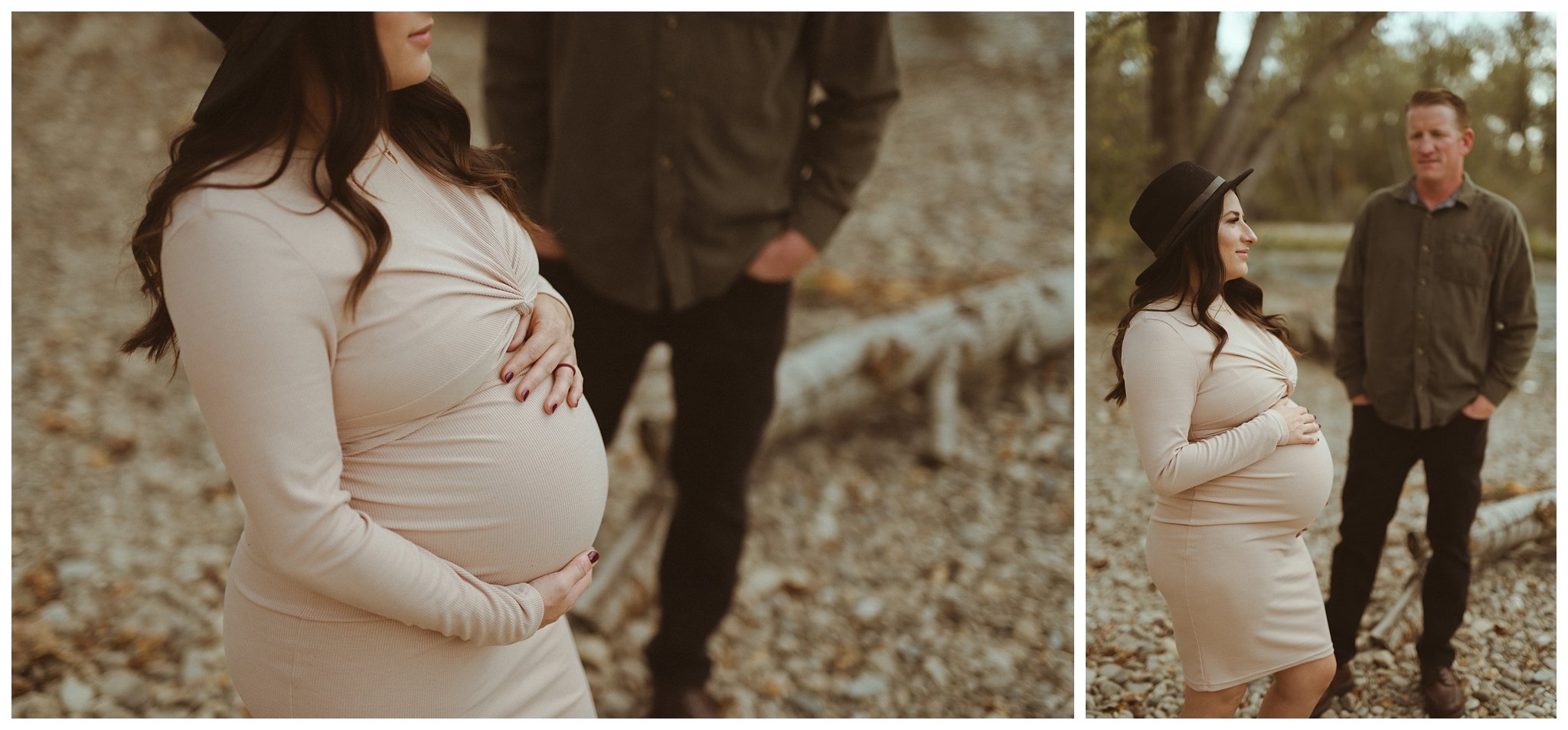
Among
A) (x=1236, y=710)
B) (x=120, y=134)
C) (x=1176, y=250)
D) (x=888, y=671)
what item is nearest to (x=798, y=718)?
(x=888, y=671)

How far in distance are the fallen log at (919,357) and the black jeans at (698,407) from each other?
73 centimetres

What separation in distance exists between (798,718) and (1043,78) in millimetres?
6419

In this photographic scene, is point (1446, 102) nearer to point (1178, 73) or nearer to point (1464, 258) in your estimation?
point (1464, 258)

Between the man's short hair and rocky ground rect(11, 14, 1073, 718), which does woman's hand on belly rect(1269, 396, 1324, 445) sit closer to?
the man's short hair

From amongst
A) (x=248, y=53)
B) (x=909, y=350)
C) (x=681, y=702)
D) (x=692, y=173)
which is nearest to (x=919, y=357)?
(x=909, y=350)

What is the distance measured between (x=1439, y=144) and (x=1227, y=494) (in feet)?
2.30

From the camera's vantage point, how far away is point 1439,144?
5.64 ft

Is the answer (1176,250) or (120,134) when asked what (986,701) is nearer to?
(1176,250)

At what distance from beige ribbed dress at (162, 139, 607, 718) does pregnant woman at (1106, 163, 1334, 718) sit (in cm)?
84

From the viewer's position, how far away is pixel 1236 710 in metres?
1.82

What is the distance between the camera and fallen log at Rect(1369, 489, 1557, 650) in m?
1.85

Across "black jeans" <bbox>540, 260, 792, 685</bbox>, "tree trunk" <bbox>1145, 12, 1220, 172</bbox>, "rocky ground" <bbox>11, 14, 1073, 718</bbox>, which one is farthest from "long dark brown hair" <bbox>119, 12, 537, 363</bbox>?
"tree trunk" <bbox>1145, 12, 1220, 172</bbox>

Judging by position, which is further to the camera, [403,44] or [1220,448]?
[1220,448]

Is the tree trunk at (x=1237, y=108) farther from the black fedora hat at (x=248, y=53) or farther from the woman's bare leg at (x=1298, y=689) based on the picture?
the black fedora hat at (x=248, y=53)
